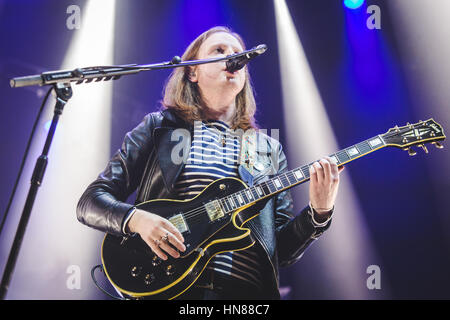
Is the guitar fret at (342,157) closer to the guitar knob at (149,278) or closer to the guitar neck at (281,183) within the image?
the guitar neck at (281,183)

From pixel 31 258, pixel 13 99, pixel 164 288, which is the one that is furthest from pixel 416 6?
pixel 31 258

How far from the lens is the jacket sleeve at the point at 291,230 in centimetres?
222

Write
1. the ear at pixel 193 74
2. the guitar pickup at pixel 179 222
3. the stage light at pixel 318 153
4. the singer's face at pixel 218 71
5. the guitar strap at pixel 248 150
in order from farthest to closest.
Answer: the stage light at pixel 318 153 → the ear at pixel 193 74 → the singer's face at pixel 218 71 → the guitar strap at pixel 248 150 → the guitar pickup at pixel 179 222

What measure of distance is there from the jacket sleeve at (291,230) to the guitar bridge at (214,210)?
498 mm

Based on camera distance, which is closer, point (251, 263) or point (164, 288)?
point (164, 288)

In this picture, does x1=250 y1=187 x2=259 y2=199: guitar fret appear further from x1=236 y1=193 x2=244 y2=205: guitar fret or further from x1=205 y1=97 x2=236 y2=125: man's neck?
x1=205 y1=97 x2=236 y2=125: man's neck

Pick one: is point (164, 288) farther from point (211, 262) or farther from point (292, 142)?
point (292, 142)

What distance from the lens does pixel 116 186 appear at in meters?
2.31

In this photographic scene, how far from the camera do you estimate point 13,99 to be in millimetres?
3678

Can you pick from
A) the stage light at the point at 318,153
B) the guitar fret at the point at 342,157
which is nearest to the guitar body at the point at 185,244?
the guitar fret at the point at 342,157

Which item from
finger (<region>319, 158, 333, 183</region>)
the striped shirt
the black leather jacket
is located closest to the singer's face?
the striped shirt

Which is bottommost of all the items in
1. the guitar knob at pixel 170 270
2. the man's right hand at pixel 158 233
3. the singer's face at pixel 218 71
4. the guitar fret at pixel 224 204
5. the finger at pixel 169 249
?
the guitar knob at pixel 170 270

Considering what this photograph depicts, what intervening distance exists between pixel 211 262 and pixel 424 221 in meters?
2.18

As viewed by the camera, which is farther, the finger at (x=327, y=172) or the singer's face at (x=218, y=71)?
the singer's face at (x=218, y=71)
